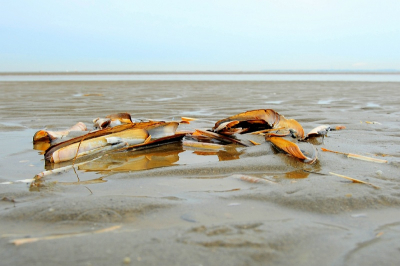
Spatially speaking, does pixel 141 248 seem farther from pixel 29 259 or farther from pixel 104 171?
pixel 104 171

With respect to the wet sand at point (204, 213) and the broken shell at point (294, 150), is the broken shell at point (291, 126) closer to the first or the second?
the broken shell at point (294, 150)

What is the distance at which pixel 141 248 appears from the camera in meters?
1.02

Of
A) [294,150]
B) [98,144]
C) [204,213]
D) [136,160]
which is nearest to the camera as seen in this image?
[204,213]

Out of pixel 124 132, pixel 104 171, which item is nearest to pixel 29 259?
pixel 104 171

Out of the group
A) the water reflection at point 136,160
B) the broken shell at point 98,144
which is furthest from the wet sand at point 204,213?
the broken shell at point 98,144

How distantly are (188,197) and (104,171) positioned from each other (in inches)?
25.7

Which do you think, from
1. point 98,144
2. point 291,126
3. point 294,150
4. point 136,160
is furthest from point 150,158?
point 291,126

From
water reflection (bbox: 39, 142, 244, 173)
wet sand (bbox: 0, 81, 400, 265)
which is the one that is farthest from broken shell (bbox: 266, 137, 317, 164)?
water reflection (bbox: 39, 142, 244, 173)

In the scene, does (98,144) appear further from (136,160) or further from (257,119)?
(257,119)

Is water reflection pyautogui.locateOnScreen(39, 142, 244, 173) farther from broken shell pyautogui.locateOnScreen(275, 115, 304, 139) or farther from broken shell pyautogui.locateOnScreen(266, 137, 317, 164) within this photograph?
broken shell pyautogui.locateOnScreen(275, 115, 304, 139)

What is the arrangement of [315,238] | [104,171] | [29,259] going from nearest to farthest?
[29,259]
[315,238]
[104,171]

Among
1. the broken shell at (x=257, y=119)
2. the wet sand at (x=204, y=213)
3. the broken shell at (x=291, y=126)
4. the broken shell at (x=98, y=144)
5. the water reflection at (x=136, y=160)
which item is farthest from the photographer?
the broken shell at (x=257, y=119)

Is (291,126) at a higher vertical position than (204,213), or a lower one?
higher

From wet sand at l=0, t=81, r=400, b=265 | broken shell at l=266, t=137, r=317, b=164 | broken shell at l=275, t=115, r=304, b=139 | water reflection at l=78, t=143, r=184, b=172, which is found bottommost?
water reflection at l=78, t=143, r=184, b=172
